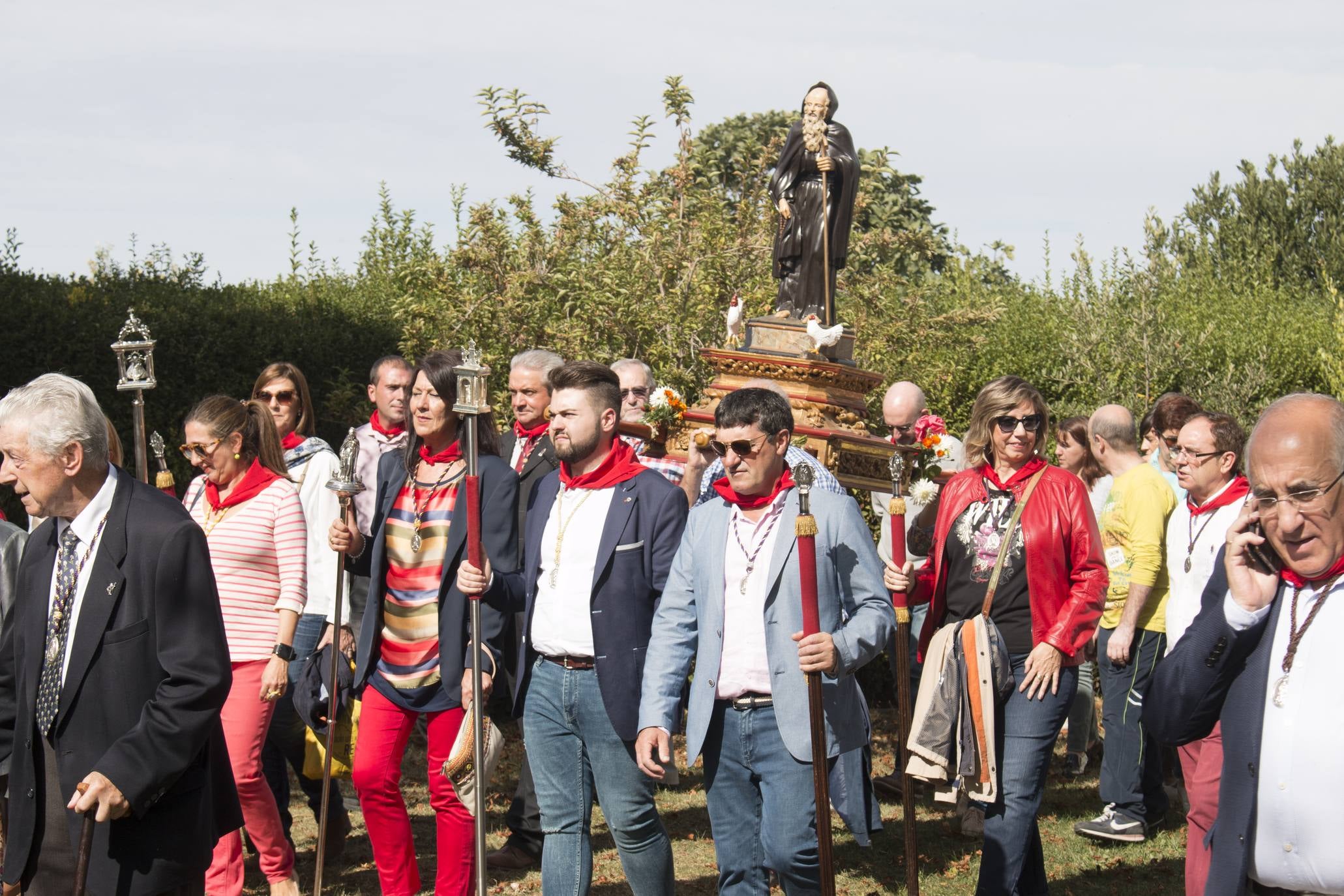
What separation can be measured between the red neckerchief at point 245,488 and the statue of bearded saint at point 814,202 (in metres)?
4.68

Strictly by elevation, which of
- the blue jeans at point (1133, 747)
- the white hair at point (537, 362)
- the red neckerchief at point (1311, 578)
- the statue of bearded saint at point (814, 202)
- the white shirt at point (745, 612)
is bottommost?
the blue jeans at point (1133, 747)

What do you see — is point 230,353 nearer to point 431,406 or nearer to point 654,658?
point 431,406

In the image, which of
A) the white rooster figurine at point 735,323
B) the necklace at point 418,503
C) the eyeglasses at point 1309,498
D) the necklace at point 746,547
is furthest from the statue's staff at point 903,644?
the white rooster figurine at point 735,323

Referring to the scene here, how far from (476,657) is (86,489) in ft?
4.58

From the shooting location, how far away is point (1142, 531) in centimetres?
779

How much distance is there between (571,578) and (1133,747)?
3.91 m

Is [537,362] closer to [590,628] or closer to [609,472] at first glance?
[609,472]

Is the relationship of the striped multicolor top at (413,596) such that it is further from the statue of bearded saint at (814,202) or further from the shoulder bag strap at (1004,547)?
the statue of bearded saint at (814,202)

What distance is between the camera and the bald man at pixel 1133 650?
7.79 m

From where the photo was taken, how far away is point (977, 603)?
5910 mm

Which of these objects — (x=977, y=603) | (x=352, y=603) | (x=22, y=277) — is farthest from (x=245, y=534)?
(x=22, y=277)

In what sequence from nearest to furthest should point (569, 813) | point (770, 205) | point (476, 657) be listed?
1. point (476, 657)
2. point (569, 813)
3. point (770, 205)

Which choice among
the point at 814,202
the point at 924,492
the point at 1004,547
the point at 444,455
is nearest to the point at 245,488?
the point at 444,455

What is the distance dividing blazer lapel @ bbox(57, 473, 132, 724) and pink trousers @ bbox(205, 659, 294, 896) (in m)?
1.93
